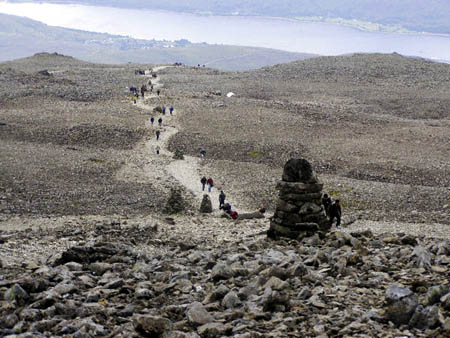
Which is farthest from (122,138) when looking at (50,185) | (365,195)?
(365,195)

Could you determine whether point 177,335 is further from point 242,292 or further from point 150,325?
point 242,292

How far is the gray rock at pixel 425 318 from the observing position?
10281 millimetres

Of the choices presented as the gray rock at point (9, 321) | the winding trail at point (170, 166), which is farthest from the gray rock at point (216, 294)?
the winding trail at point (170, 166)

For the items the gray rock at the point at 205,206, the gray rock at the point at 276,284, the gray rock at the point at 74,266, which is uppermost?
the gray rock at the point at 276,284

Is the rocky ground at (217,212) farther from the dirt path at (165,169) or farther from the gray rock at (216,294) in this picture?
the dirt path at (165,169)

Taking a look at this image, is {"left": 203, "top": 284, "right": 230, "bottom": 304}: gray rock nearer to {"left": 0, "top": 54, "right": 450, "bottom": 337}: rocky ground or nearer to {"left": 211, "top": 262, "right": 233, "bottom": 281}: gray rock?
{"left": 0, "top": 54, "right": 450, "bottom": 337}: rocky ground

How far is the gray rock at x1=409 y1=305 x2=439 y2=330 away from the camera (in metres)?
10.3

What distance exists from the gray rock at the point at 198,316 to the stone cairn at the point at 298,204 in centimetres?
1111

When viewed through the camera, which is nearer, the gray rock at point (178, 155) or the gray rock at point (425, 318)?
the gray rock at point (425, 318)

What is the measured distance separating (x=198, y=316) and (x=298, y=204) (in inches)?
468

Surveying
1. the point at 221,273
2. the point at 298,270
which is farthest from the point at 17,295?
the point at 298,270

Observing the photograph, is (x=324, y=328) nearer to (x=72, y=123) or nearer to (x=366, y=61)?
(x=72, y=123)

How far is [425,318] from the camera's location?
34.0ft

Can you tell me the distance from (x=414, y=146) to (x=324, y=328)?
46.5 metres
